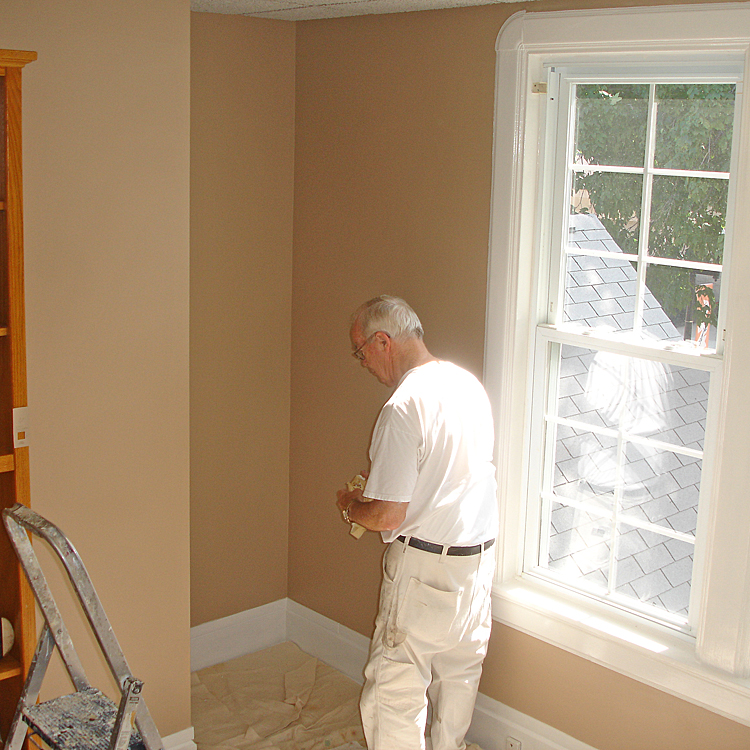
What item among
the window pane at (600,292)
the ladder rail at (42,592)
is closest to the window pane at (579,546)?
the window pane at (600,292)

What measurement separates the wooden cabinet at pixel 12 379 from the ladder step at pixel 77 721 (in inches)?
16.1

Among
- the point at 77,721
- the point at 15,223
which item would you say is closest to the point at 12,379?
the point at 15,223

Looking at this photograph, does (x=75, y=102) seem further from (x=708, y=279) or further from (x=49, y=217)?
(x=708, y=279)

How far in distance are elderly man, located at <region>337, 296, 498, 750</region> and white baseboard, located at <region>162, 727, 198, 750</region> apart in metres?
0.78

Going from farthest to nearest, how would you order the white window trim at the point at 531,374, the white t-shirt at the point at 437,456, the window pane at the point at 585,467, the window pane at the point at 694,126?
→ the window pane at the point at 585,467 → the white t-shirt at the point at 437,456 → the window pane at the point at 694,126 → the white window trim at the point at 531,374

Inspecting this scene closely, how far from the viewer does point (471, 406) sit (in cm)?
312

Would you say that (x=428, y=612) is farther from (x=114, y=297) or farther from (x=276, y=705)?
(x=114, y=297)

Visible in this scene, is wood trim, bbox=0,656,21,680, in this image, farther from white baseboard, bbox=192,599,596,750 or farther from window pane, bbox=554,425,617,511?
window pane, bbox=554,425,617,511

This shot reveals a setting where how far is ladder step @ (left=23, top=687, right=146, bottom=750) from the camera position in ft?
7.08

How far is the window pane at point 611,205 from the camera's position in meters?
3.11

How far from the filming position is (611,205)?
3.16 metres

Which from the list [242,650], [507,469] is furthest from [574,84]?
[242,650]

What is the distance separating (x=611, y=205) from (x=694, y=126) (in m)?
0.38

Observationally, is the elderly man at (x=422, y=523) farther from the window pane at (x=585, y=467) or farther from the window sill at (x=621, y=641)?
the window pane at (x=585, y=467)
